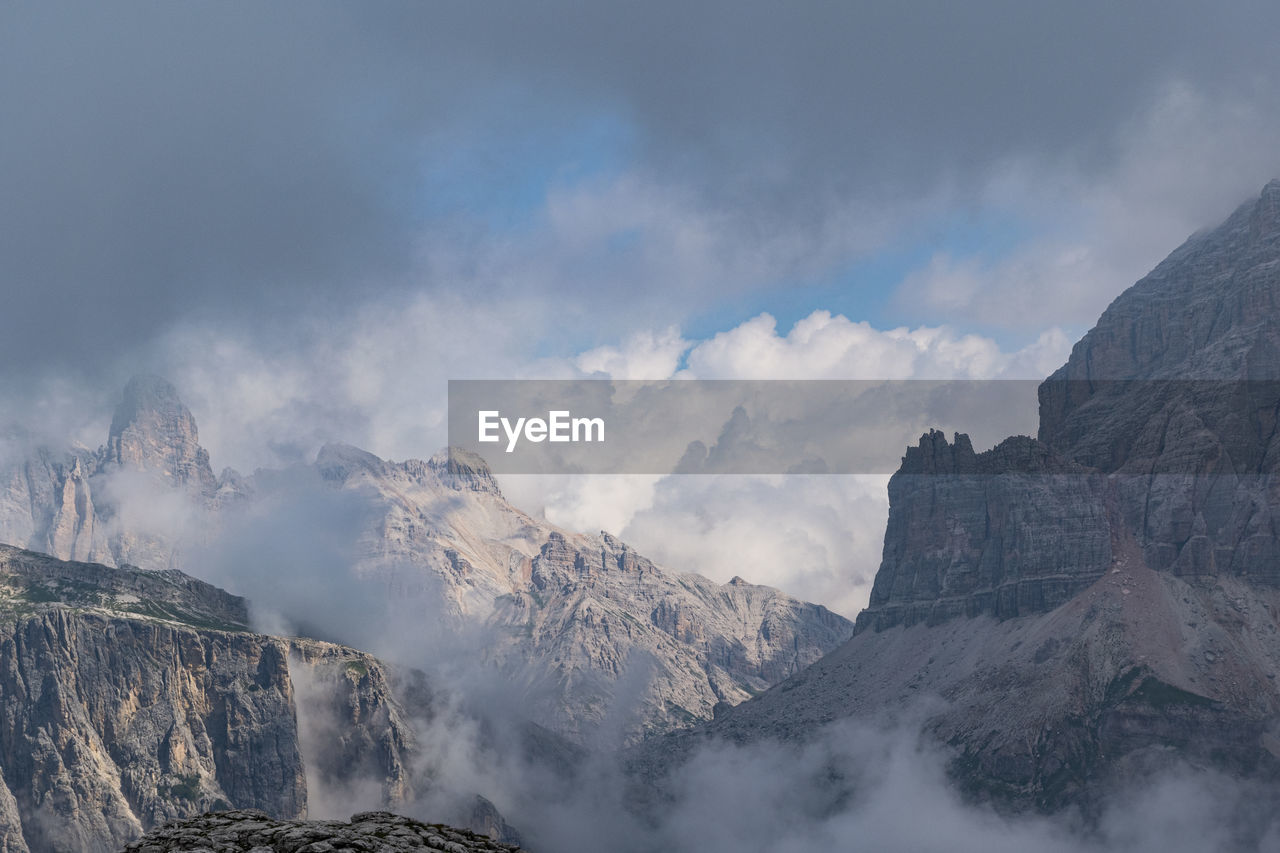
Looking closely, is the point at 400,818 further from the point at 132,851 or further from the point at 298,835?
the point at 132,851

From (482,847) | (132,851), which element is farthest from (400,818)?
(132,851)

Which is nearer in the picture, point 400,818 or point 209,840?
point 209,840

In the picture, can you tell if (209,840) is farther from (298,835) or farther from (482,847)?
(482,847)

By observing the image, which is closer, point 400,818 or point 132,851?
point 132,851

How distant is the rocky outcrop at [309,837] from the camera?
323 feet

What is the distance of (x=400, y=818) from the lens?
108875mm

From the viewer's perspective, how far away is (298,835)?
100 m

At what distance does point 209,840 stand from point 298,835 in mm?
6929

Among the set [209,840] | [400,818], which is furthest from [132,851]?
[400,818]

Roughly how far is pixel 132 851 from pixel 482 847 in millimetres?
24908

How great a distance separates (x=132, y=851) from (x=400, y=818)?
20.7 metres

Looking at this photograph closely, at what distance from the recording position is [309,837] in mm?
99875

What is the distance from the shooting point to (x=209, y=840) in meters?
101

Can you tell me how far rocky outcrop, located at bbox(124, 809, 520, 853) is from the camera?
9850cm
